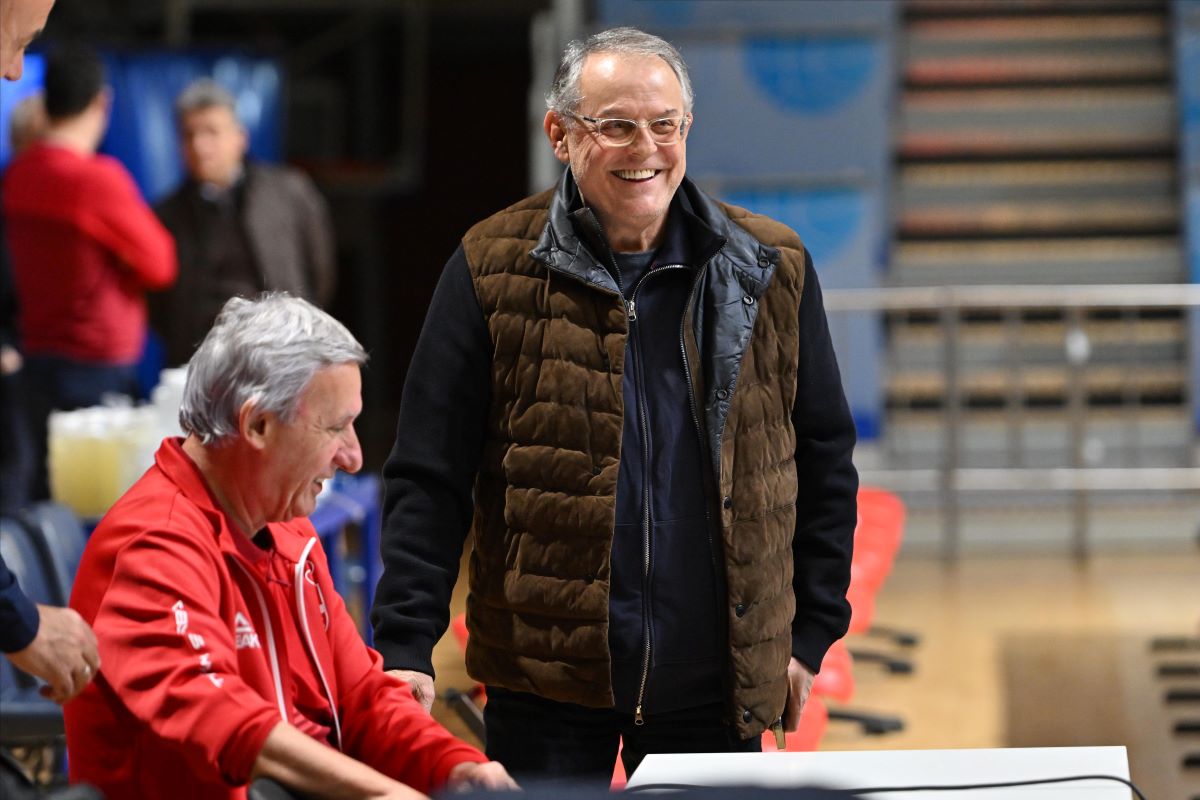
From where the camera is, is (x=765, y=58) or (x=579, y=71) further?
(x=765, y=58)

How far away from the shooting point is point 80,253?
18.6ft

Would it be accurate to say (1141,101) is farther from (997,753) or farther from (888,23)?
(997,753)

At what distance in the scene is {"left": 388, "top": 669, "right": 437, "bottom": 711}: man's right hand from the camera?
2.38m

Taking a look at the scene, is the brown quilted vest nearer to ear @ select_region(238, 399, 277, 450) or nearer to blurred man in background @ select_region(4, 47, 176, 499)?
ear @ select_region(238, 399, 277, 450)

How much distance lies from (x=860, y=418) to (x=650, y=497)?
614 cm

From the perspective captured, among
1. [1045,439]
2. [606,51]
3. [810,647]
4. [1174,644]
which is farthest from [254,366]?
[1045,439]

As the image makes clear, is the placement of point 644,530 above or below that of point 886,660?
above

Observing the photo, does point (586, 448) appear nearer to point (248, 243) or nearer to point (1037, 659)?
point (1037, 659)

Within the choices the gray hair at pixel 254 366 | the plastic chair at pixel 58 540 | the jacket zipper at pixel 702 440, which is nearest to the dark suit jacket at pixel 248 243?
the plastic chair at pixel 58 540

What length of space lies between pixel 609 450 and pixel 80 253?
12.2ft

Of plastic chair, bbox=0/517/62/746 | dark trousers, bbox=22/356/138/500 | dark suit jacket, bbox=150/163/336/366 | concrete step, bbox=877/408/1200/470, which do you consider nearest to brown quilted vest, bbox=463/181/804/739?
plastic chair, bbox=0/517/62/746

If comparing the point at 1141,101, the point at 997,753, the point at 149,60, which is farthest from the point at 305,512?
the point at 1141,101

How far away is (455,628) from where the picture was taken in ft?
13.6

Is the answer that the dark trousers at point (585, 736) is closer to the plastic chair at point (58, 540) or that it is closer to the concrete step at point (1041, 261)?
the plastic chair at point (58, 540)
